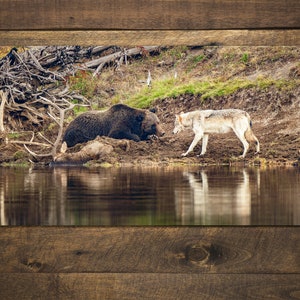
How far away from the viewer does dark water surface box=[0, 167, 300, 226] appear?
2.02 metres

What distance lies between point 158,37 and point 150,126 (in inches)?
28.6

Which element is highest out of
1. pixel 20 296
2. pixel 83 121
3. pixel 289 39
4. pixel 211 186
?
pixel 289 39

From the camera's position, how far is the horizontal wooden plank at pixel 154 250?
1826 mm

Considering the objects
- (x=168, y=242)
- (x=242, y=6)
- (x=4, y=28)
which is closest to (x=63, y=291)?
(x=168, y=242)

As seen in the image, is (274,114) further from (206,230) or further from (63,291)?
(63,291)

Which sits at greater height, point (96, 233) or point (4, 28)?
point (4, 28)

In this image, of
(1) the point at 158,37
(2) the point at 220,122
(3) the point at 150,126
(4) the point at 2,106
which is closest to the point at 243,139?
(2) the point at 220,122

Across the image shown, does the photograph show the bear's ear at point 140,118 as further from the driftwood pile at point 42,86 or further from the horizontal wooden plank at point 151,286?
the horizontal wooden plank at point 151,286

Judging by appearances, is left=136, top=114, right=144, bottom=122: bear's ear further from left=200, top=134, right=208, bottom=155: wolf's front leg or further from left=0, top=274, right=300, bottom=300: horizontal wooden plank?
left=0, top=274, right=300, bottom=300: horizontal wooden plank

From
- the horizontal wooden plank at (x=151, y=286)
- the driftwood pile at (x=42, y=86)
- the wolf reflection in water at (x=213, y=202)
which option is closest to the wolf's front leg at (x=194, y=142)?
the wolf reflection in water at (x=213, y=202)

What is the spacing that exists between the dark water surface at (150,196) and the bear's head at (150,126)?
0.70 ft

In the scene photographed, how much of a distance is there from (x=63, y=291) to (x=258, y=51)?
1.29 metres

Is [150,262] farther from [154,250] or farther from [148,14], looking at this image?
[148,14]

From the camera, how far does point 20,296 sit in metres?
1.87
